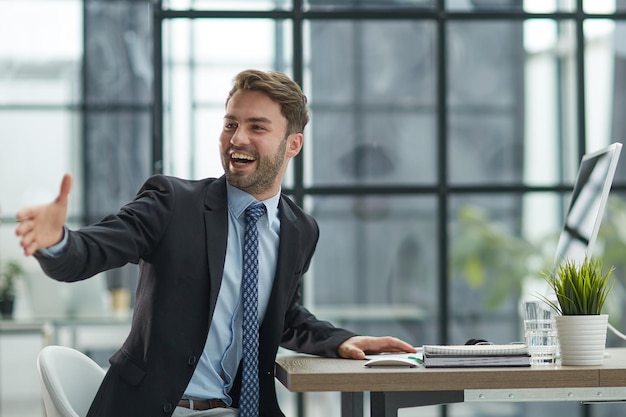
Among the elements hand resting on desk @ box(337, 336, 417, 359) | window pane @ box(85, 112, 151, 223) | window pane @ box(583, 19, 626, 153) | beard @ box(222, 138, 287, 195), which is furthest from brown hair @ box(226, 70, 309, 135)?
window pane @ box(85, 112, 151, 223)

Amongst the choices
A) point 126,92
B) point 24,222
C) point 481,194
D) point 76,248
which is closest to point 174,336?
point 76,248

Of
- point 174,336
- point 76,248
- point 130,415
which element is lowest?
point 130,415

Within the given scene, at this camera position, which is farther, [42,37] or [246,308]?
[42,37]

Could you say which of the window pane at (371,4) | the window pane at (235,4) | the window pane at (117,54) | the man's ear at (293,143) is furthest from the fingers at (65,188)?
the window pane at (117,54)

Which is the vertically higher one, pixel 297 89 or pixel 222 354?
pixel 297 89

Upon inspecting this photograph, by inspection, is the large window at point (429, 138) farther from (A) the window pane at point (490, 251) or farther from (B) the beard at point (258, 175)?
(B) the beard at point (258, 175)

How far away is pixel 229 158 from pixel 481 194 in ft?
8.16

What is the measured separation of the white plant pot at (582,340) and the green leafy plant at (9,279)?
4.84 meters

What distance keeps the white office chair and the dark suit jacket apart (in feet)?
0.30

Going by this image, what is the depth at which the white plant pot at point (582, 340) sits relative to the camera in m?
2.37

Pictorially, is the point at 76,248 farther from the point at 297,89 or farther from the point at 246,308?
the point at 297,89

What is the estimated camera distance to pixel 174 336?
8.35ft

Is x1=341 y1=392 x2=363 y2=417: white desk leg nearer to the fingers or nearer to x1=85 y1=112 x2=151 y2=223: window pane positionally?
the fingers

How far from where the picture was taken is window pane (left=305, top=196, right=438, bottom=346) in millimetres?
4910
